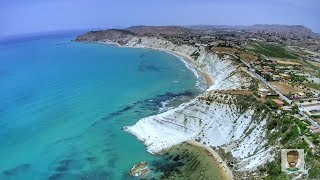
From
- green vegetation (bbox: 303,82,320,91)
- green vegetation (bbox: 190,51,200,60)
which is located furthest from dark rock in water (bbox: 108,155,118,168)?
green vegetation (bbox: 190,51,200,60)

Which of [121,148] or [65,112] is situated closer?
[121,148]

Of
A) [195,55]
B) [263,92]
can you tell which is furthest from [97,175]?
[195,55]

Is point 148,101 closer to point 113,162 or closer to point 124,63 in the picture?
point 113,162

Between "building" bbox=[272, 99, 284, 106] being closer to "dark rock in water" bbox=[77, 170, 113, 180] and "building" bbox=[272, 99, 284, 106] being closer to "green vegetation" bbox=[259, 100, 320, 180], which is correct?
"green vegetation" bbox=[259, 100, 320, 180]

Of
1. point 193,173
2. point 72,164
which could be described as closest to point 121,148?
point 72,164

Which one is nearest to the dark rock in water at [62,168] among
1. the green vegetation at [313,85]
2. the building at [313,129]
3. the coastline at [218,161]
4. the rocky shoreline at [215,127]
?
the rocky shoreline at [215,127]
